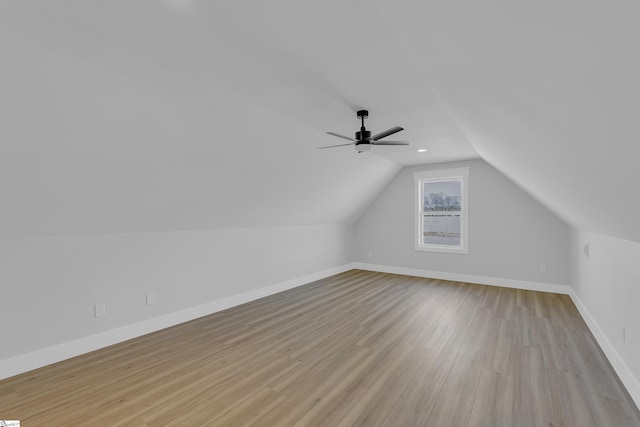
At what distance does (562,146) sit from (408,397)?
6.68 feet

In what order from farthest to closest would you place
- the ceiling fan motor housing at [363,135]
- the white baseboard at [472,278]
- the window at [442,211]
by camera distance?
1. the window at [442,211]
2. the white baseboard at [472,278]
3. the ceiling fan motor housing at [363,135]

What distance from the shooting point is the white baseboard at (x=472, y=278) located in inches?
208

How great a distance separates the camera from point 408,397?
2309 mm

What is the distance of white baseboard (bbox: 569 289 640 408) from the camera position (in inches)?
89.3

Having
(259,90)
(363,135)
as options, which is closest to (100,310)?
(259,90)

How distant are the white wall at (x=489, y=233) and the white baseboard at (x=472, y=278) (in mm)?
66

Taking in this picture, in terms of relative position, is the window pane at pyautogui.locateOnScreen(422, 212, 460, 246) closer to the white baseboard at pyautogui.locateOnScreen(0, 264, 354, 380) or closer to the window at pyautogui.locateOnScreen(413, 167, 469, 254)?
the window at pyautogui.locateOnScreen(413, 167, 469, 254)

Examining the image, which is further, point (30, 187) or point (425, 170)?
point (425, 170)

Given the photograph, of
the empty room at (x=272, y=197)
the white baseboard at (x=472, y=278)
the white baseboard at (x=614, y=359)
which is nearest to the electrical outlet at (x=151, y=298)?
the empty room at (x=272, y=197)

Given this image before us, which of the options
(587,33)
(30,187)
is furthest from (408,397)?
(30,187)

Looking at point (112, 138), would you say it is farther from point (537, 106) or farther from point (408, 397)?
point (408, 397)

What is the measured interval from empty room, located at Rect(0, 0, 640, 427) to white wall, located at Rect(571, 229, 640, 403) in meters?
0.03

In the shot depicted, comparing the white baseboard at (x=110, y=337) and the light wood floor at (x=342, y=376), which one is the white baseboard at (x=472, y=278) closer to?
the light wood floor at (x=342, y=376)

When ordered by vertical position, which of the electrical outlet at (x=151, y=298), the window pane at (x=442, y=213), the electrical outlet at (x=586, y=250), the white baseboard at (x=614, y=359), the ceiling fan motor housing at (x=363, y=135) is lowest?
the white baseboard at (x=614, y=359)
